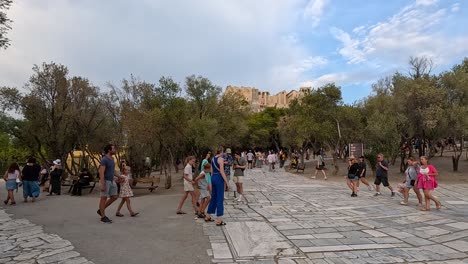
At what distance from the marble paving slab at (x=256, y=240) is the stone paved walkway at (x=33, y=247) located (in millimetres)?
2527

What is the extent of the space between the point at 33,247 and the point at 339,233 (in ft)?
18.9

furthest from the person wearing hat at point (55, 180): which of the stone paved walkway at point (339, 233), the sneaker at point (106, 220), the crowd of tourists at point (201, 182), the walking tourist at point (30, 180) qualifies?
the stone paved walkway at point (339, 233)

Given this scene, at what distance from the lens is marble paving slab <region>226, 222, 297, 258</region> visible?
611 centimetres

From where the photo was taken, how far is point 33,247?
6.45 meters

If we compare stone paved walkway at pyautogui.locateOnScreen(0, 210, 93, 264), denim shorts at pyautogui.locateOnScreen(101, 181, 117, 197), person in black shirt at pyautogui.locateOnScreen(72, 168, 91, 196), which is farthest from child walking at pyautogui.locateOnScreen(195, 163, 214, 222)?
person in black shirt at pyautogui.locateOnScreen(72, 168, 91, 196)

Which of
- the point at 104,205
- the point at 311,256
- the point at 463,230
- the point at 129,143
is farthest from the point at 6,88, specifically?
the point at 463,230

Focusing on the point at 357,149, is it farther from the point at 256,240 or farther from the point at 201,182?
the point at 256,240

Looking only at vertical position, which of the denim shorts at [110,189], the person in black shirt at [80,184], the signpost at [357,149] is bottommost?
the person in black shirt at [80,184]

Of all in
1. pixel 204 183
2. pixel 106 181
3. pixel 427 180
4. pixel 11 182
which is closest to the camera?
pixel 106 181

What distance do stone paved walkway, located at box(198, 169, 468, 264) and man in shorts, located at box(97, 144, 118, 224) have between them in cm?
250

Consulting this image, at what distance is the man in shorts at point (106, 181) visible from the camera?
8.63m

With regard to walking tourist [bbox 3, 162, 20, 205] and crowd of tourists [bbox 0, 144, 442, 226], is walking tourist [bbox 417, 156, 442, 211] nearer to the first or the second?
crowd of tourists [bbox 0, 144, 442, 226]

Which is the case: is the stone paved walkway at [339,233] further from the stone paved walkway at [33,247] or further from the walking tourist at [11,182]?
the walking tourist at [11,182]

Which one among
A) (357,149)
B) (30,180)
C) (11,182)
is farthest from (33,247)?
(357,149)
